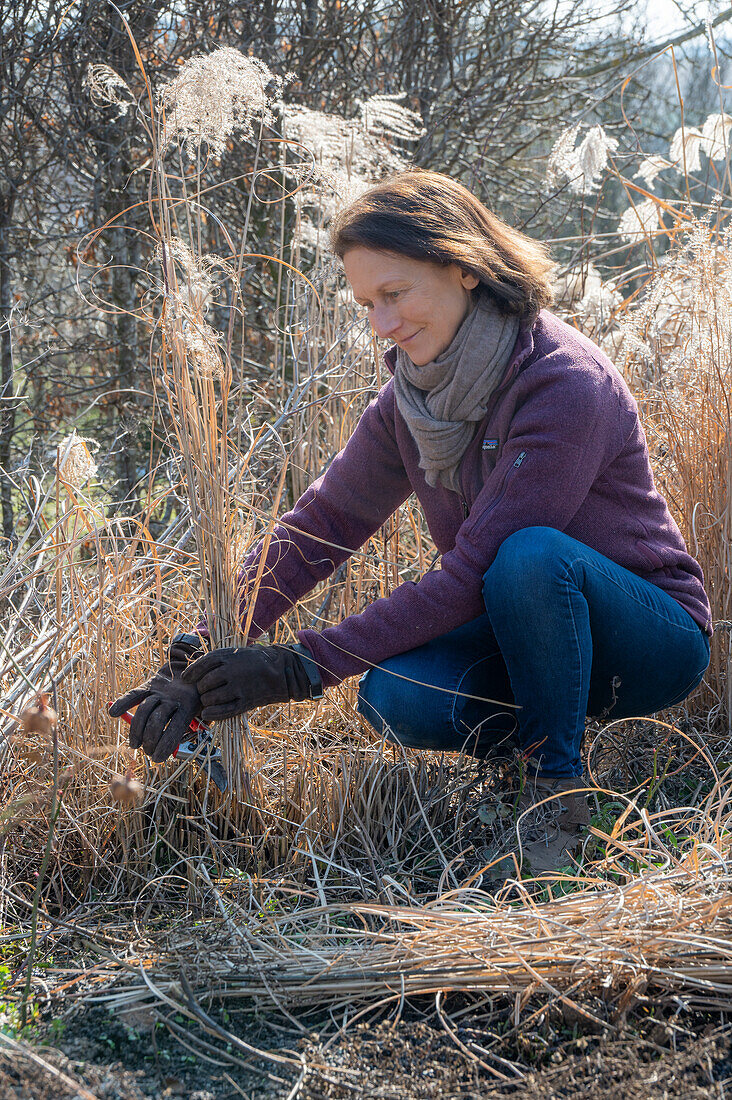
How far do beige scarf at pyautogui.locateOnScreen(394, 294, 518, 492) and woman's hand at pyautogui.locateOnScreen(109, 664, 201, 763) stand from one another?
0.63 meters

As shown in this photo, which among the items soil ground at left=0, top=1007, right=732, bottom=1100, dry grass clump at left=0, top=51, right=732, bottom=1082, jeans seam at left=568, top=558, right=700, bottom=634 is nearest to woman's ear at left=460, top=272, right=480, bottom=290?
dry grass clump at left=0, top=51, right=732, bottom=1082

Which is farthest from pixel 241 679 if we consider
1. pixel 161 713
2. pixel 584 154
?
pixel 584 154

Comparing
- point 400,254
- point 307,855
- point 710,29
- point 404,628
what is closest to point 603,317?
point 710,29

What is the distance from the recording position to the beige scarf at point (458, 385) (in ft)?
5.66

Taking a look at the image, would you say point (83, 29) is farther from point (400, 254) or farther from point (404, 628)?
point (404, 628)

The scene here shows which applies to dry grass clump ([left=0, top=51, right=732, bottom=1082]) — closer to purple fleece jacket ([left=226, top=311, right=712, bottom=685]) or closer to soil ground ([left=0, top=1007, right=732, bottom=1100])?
soil ground ([left=0, top=1007, right=732, bottom=1100])

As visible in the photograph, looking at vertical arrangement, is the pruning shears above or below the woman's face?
below

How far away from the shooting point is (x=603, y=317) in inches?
110

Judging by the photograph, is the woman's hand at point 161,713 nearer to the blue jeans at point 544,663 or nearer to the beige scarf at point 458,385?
the blue jeans at point 544,663

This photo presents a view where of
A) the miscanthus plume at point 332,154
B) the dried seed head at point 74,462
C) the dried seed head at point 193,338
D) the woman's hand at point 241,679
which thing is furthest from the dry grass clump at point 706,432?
the dried seed head at point 74,462

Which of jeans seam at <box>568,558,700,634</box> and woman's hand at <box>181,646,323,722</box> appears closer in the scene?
woman's hand at <box>181,646,323,722</box>

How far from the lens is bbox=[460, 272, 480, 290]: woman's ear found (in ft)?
5.75

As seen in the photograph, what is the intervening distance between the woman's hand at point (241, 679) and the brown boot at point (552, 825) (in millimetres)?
466

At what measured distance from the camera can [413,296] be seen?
172 centimetres
